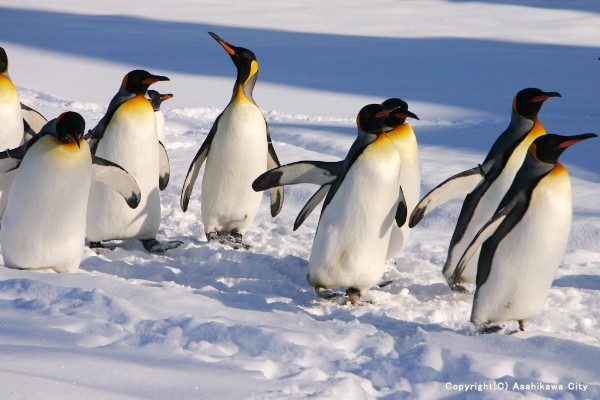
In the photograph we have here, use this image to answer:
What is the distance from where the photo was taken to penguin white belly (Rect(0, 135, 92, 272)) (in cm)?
362

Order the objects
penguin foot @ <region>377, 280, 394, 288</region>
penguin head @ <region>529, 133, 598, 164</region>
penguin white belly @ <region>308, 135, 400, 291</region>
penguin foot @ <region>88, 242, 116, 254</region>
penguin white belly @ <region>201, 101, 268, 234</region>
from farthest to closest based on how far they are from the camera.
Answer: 1. penguin white belly @ <region>201, 101, 268, 234</region>
2. penguin foot @ <region>88, 242, 116, 254</region>
3. penguin foot @ <region>377, 280, 394, 288</region>
4. penguin white belly @ <region>308, 135, 400, 291</region>
5. penguin head @ <region>529, 133, 598, 164</region>

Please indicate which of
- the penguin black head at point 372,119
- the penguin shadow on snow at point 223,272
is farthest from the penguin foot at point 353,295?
the penguin black head at point 372,119

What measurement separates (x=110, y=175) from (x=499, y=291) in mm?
1915

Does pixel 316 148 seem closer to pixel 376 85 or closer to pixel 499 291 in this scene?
pixel 376 85

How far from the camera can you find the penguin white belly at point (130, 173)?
438 centimetres

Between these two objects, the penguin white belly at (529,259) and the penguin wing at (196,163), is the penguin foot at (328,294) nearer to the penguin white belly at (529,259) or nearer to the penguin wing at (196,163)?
the penguin white belly at (529,259)

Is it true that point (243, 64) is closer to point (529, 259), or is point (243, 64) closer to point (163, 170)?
point (163, 170)

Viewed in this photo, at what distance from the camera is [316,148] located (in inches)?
289

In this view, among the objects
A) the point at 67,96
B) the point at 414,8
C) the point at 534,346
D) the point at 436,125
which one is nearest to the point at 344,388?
the point at 534,346

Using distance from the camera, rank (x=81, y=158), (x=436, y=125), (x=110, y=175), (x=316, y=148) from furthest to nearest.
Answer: (x=436, y=125)
(x=316, y=148)
(x=110, y=175)
(x=81, y=158)

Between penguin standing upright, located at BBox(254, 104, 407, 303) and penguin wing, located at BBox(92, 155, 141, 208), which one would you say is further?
penguin wing, located at BBox(92, 155, 141, 208)

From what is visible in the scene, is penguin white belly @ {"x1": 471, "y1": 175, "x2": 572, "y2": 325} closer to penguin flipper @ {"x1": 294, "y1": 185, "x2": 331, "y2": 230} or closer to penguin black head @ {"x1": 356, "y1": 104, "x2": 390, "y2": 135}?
penguin black head @ {"x1": 356, "y1": 104, "x2": 390, "y2": 135}

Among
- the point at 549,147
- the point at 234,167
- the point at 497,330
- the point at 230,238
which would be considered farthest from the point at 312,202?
the point at 549,147

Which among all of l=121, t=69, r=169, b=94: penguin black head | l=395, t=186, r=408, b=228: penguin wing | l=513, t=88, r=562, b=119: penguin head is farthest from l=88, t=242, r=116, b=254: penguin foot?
l=513, t=88, r=562, b=119: penguin head
